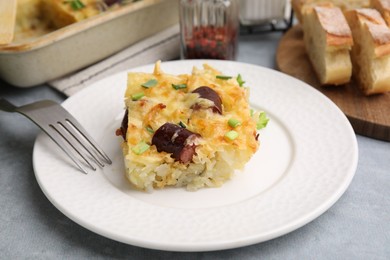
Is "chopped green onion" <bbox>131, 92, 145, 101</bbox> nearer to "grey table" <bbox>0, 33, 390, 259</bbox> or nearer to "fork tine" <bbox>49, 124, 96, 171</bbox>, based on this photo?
"fork tine" <bbox>49, 124, 96, 171</bbox>

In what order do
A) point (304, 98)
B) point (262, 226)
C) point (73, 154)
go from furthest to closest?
point (304, 98), point (73, 154), point (262, 226)

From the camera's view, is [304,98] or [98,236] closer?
[98,236]

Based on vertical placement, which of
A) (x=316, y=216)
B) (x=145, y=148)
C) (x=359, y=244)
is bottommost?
(x=359, y=244)

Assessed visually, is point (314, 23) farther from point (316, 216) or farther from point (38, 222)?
point (38, 222)

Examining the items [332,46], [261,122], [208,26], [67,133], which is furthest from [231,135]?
[208,26]

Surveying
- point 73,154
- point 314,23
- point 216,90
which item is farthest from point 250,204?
point 314,23
